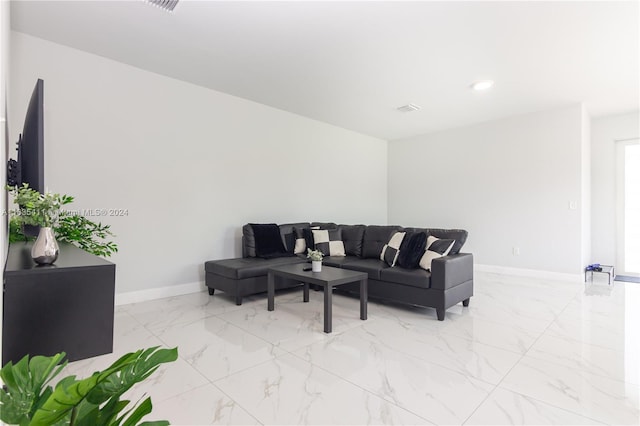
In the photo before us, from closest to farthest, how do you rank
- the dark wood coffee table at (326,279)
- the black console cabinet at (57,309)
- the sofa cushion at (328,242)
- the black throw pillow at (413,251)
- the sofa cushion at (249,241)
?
the black console cabinet at (57,309)
the dark wood coffee table at (326,279)
the black throw pillow at (413,251)
the sofa cushion at (249,241)
the sofa cushion at (328,242)

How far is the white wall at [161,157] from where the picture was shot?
131 inches

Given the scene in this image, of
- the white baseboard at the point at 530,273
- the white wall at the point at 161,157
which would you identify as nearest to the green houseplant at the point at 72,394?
the white wall at the point at 161,157

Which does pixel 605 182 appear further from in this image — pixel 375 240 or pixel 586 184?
pixel 375 240

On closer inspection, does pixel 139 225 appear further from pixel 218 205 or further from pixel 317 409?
pixel 317 409

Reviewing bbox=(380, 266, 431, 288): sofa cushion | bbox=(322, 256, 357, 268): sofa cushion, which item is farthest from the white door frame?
bbox=(322, 256, 357, 268): sofa cushion

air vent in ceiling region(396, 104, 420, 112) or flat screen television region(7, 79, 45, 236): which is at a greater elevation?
air vent in ceiling region(396, 104, 420, 112)

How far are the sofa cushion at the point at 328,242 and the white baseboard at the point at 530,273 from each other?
2.90 meters

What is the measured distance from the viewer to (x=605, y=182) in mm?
5625

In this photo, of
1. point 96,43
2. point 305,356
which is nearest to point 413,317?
point 305,356

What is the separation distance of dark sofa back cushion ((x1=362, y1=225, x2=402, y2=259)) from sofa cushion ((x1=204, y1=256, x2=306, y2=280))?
0.93m

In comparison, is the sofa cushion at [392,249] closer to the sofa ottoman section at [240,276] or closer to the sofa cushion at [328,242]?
the sofa cushion at [328,242]

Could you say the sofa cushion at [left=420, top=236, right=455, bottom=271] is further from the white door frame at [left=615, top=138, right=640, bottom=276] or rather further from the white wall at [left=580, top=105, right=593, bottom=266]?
the white door frame at [left=615, top=138, right=640, bottom=276]

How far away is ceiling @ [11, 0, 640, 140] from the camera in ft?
8.91

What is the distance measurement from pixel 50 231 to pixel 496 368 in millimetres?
2762
